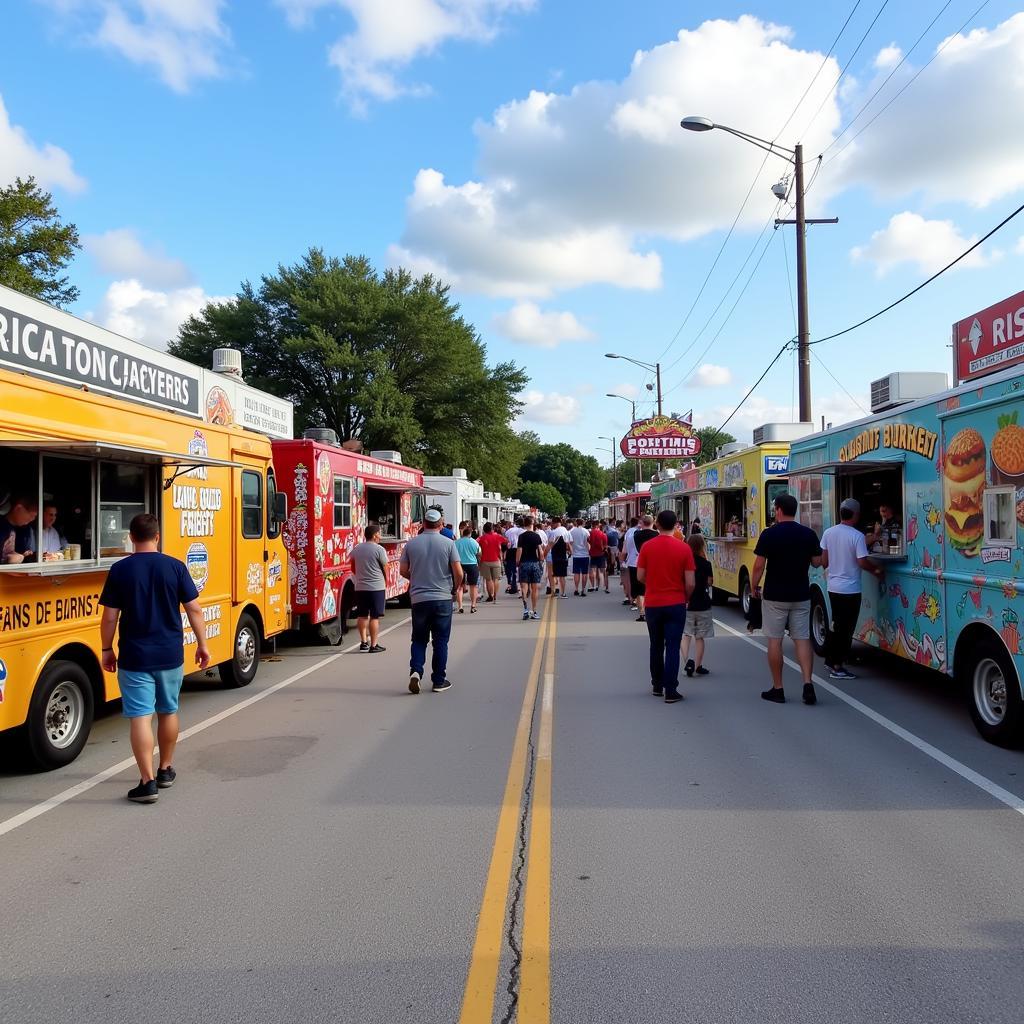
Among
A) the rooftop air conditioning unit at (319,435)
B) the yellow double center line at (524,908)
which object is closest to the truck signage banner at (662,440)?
the rooftop air conditioning unit at (319,435)

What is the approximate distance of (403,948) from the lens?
3.67 m

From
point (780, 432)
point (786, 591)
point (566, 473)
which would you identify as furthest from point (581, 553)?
point (566, 473)

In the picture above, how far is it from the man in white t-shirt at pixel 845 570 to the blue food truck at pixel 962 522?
21 cm

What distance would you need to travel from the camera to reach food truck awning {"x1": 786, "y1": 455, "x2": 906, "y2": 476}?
8.96 meters

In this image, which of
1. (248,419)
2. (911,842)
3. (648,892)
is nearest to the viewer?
(648,892)

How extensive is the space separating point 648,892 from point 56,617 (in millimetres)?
4716

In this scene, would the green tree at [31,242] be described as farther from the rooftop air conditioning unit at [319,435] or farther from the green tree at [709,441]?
the green tree at [709,441]

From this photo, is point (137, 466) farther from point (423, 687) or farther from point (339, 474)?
point (339, 474)

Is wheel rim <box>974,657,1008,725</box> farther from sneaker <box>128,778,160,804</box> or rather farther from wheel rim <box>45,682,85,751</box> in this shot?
wheel rim <box>45,682,85,751</box>

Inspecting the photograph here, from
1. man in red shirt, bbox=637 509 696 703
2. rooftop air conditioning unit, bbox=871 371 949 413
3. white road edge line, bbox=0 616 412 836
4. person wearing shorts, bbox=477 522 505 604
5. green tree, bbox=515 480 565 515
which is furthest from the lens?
green tree, bbox=515 480 565 515

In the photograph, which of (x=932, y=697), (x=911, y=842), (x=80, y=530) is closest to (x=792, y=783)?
(x=911, y=842)

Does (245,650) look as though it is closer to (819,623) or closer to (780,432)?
(819,623)

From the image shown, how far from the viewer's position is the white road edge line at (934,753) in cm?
558

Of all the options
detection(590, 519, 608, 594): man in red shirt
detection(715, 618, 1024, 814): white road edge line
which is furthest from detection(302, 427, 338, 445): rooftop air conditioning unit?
detection(590, 519, 608, 594): man in red shirt
